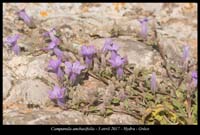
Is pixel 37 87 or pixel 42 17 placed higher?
pixel 42 17

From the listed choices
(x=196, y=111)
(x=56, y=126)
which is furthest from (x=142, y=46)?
(x=56, y=126)

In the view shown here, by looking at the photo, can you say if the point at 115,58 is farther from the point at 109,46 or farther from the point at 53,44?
the point at 53,44

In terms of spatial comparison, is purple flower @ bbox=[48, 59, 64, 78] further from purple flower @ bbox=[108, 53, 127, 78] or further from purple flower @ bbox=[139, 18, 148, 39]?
purple flower @ bbox=[139, 18, 148, 39]

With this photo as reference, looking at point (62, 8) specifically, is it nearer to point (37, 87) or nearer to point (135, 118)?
point (37, 87)

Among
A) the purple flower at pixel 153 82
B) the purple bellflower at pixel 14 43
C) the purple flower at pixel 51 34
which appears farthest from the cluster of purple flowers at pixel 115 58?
the purple bellflower at pixel 14 43

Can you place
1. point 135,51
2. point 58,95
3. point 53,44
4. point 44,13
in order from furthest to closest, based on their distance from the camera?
1. point 44,13
2. point 135,51
3. point 53,44
4. point 58,95

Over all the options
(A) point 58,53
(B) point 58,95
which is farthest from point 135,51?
(B) point 58,95
